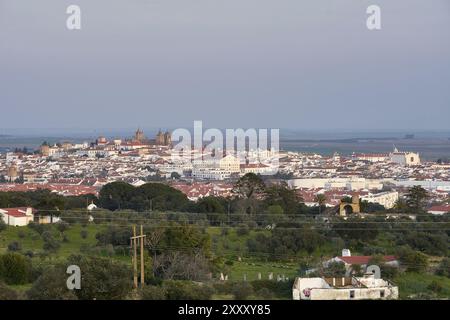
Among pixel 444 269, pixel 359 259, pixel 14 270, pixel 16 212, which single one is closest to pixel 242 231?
pixel 359 259

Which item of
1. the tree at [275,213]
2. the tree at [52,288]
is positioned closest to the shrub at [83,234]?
the tree at [275,213]

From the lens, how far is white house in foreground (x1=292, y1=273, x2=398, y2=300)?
9.77 meters

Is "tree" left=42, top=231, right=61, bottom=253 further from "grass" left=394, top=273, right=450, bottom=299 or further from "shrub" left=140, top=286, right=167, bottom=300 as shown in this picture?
"shrub" left=140, top=286, right=167, bottom=300

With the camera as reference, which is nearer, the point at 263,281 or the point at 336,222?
the point at 263,281

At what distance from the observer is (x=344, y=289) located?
9.87m

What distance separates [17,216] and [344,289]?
940cm

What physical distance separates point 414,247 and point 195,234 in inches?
138

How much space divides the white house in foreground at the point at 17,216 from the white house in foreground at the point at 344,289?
7985 mm

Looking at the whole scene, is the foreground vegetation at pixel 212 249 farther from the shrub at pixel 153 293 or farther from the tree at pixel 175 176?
the tree at pixel 175 176

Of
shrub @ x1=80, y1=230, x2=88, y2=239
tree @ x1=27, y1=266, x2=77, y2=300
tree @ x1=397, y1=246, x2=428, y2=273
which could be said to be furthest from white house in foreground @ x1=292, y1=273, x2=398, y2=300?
shrub @ x1=80, y1=230, x2=88, y2=239

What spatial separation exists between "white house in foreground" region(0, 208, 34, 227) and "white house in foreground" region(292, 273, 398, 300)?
7985 millimetres

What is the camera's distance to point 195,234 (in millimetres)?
14180
